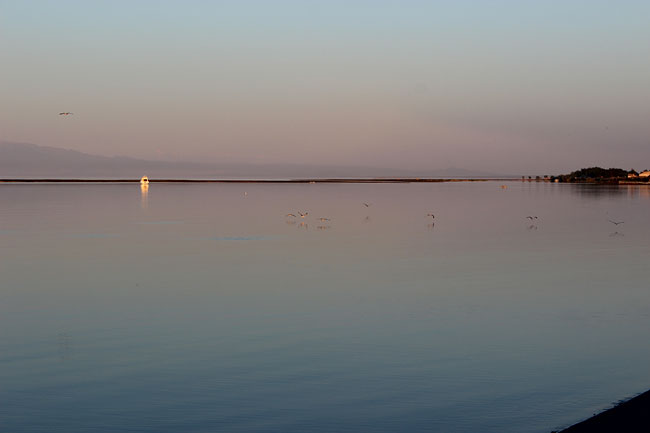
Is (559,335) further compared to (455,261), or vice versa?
(455,261)

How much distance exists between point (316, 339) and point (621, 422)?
40.8 ft

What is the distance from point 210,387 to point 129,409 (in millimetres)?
2300

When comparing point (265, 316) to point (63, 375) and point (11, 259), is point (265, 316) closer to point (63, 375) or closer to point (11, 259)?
point (63, 375)

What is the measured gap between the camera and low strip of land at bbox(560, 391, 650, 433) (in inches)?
475

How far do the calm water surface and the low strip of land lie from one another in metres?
2.51

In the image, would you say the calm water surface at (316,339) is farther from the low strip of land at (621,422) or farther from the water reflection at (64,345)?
the low strip of land at (621,422)

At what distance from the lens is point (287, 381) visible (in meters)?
18.6

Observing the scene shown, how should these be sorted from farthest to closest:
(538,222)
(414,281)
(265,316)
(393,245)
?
(538,222) → (393,245) → (414,281) → (265,316)

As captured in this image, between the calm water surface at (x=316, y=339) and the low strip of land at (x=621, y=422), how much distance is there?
2.51 m

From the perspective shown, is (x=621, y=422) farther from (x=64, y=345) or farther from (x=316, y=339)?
(x=64, y=345)

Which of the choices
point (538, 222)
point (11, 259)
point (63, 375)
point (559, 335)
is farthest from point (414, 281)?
Result: point (538, 222)

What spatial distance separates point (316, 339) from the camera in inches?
931

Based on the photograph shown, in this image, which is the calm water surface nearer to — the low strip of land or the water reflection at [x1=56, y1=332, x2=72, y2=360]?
the water reflection at [x1=56, y1=332, x2=72, y2=360]

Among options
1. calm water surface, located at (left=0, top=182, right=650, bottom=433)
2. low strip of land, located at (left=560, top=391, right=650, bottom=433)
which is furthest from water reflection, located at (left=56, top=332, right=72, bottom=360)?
low strip of land, located at (left=560, top=391, right=650, bottom=433)
